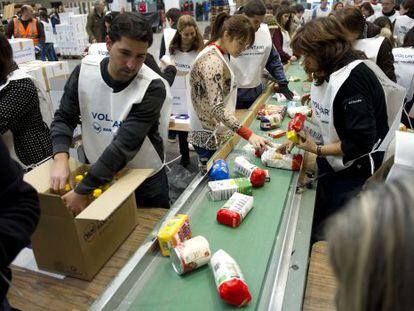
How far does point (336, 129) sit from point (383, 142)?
29 cm

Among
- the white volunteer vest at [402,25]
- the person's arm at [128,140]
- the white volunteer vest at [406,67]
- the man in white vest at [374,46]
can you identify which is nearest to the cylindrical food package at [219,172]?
the person's arm at [128,140]

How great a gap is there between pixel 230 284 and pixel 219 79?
1312mm

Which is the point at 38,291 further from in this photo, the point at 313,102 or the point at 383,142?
the point at 383,142

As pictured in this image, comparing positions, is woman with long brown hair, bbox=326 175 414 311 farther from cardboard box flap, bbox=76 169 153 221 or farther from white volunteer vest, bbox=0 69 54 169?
white volunteer vest, bbox=0 69 54 169

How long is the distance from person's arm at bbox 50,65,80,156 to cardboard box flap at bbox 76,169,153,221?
1.36ft

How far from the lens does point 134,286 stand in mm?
1133

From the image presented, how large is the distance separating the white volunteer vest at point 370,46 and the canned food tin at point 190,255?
2271mm

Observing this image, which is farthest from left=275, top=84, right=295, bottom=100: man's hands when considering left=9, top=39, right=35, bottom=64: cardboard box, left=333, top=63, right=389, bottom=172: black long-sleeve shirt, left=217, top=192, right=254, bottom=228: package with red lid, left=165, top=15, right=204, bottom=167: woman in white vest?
left=9, top=39, right=35, bottom=64: cardboard box

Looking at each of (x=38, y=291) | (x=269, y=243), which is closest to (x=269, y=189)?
(x=269, y=243)

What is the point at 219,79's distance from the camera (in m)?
2.04

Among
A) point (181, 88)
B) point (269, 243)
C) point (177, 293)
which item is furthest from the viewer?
point (181, 88)

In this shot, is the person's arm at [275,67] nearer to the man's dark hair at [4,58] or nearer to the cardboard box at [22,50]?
the man's dark hair at [4,58]

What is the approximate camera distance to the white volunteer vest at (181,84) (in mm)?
3051

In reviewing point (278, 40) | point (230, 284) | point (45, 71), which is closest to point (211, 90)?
point (230, 284)
